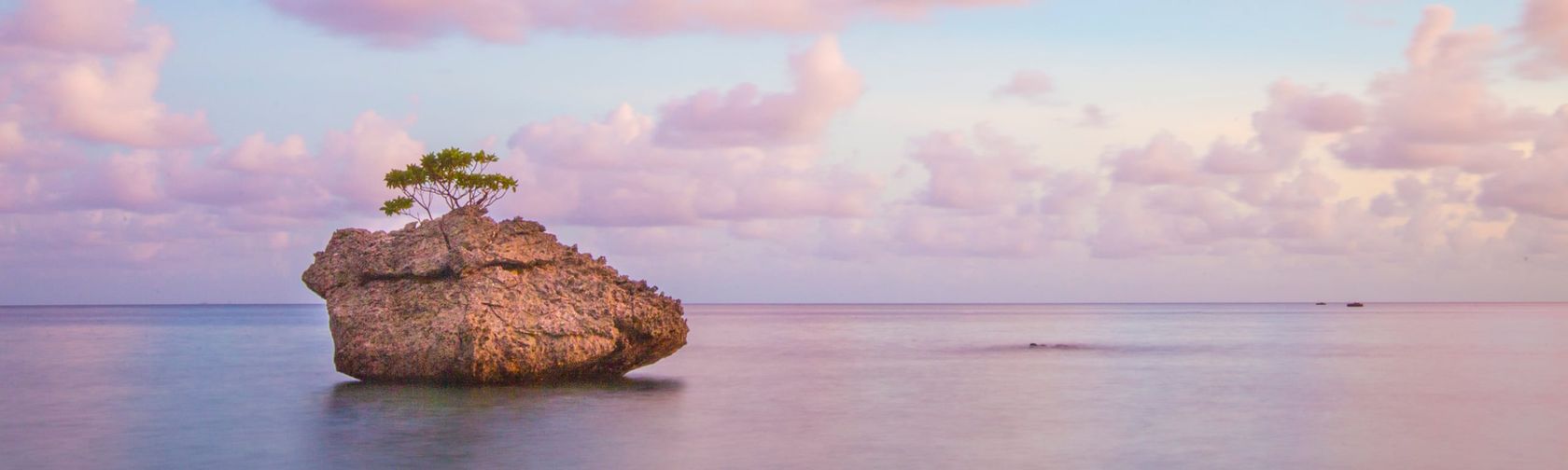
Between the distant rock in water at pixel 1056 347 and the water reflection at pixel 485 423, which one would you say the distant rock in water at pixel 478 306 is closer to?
the water reflection at pixel 485 423

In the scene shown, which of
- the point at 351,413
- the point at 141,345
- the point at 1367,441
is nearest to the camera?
the point at 1367,441

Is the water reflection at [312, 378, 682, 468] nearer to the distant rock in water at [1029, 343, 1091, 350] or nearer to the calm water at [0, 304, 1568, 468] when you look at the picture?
the calm water at [0, 304, 1568, 468]

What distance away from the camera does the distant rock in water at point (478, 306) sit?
29031 mm

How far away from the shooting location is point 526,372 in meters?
29.5

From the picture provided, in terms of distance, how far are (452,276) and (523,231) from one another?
2.44 metres

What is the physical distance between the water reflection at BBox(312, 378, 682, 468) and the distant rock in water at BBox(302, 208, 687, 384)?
0.74 metres

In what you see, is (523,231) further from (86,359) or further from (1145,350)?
(1145,350)

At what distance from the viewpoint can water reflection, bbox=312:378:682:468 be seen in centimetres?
2075

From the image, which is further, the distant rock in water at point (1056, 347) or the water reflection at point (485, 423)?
the distant rock in water at point (1056, 347)

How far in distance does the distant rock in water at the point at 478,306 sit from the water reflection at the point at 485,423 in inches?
29.3

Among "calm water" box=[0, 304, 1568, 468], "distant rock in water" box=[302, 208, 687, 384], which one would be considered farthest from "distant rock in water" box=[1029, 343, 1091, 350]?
"distant rock in water" box=[302, 208, 687, 384]

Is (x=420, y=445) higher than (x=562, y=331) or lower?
lower

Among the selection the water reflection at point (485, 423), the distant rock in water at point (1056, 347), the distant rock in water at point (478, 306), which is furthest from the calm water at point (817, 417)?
the distant rock in water at point (1056, 347)

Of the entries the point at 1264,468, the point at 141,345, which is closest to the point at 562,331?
the point at 1264,468
